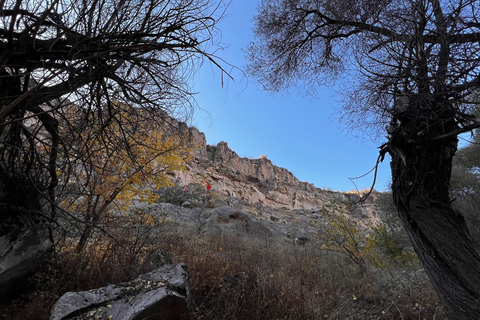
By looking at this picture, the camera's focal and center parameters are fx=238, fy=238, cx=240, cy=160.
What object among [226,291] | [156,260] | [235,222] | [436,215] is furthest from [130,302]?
[235,222]

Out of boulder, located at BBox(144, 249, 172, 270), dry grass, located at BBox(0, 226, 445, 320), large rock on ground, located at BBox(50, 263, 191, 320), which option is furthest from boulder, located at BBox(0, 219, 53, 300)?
boulder, located at BBox(144, 249, 172, 270)

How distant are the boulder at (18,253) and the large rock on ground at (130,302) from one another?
75cm

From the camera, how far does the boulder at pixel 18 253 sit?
2.69 metres

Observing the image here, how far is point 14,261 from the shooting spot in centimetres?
275

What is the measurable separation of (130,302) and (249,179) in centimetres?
3360

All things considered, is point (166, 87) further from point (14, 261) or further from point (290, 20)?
point (290, 20)

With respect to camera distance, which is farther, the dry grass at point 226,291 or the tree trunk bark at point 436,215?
the dry grass at point 226,291

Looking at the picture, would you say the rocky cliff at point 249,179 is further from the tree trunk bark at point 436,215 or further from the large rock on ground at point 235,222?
the tree trunk bark at point 436,215

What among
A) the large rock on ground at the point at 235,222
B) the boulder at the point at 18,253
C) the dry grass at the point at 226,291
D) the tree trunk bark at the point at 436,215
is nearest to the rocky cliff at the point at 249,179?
the large rock on ground at the point at 235,222

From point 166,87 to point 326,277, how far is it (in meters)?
4.88

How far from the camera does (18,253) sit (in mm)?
2836

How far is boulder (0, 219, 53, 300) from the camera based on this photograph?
2693mm

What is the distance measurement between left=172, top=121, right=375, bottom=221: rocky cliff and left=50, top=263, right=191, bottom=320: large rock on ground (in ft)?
68.6

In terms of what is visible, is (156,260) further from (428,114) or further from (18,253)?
(428,114)
